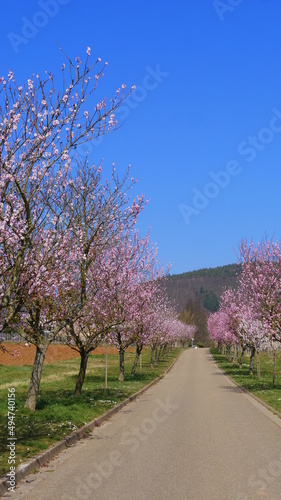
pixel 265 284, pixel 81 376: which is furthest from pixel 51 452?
pixel 265 284

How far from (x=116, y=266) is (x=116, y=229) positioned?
20.5 ft

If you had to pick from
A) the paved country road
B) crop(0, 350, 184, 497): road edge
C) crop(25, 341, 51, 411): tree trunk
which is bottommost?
the paved country road

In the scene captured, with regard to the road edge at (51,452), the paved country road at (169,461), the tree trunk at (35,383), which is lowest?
the paved country road at (169,461)

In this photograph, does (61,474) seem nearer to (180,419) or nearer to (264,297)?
(180,419)

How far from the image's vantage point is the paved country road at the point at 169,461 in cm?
829
